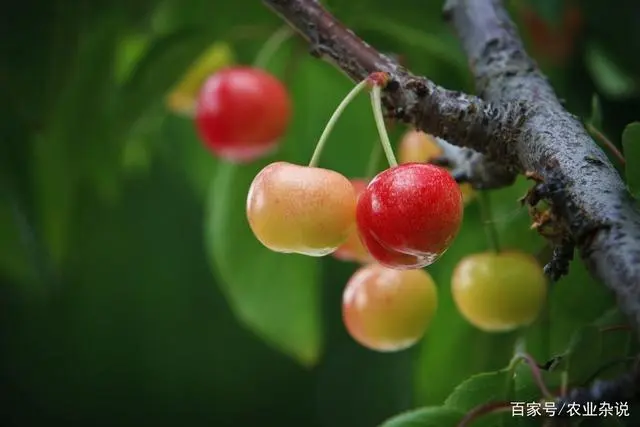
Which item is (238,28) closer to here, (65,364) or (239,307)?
(239,307)

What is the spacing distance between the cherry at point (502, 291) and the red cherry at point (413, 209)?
0.16 metres

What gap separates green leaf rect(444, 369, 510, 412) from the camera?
0.45m

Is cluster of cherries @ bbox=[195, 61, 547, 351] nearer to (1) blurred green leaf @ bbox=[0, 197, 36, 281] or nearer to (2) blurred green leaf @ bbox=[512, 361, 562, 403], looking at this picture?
(2) blurred green leaf @ bbox=[512, 361, 562, 403]

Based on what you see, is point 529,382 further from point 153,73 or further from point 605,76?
point 605,76

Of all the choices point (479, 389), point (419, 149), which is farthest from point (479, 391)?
point (419, 149)

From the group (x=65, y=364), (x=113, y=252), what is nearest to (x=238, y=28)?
(x=113, y=252)

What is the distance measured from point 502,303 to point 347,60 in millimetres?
200

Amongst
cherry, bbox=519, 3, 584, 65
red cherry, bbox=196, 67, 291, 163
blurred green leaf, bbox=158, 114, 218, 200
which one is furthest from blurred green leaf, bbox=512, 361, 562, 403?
blurred green leaf, bbox=158, 114, 218, 200

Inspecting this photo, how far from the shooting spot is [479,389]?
46 cm

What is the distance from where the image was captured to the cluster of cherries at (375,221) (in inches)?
15.2

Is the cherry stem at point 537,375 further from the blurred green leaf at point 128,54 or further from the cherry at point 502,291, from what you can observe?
the blurred green leaf at point 128,54

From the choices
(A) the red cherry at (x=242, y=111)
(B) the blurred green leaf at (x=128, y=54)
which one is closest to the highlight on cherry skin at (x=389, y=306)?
(A) the red cherry at (x=242, y=111)

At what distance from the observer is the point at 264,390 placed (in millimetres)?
1582

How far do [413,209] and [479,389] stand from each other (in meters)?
0.13
